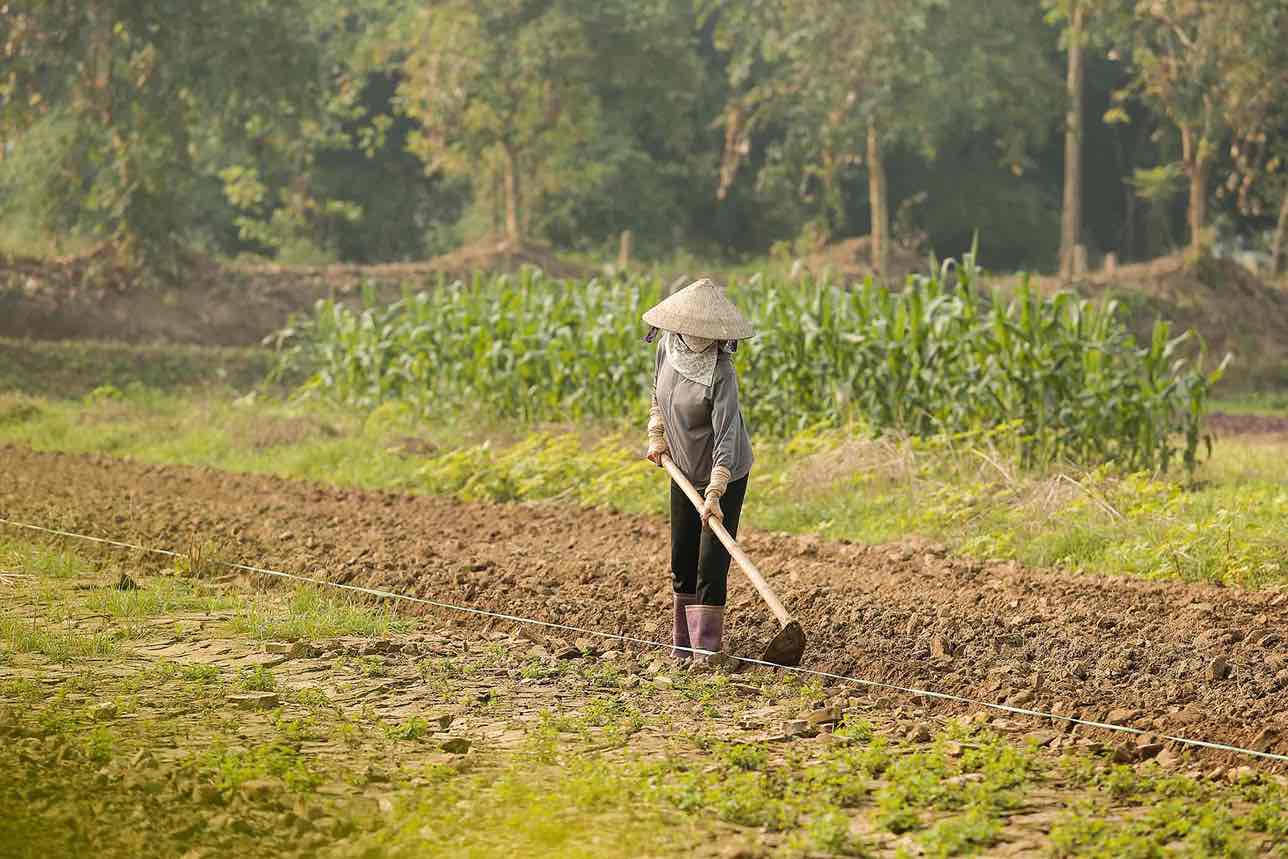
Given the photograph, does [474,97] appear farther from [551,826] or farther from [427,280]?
[551,826]

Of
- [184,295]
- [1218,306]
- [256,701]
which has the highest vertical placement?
[184,295]

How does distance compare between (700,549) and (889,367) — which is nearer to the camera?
(700,549)

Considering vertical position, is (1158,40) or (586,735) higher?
(1158,40)

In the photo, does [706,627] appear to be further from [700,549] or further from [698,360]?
[698,360]

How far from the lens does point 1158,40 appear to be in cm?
2977

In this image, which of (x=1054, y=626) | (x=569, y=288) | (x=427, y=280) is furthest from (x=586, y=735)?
(x=427, y=280)

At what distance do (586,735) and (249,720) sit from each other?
1164 millimetres

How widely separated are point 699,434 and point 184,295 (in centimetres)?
2142

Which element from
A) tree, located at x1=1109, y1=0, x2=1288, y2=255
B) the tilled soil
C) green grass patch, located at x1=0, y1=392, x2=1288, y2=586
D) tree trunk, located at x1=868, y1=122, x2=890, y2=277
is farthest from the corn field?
tree, located at x1=1109, y1=0, x2=1288, y2=255

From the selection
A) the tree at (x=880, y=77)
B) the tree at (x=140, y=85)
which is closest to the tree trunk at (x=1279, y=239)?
the tree at (x=880, y=77)

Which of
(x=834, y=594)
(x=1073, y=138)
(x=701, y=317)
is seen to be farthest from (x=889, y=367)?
(x=1073, y=138)

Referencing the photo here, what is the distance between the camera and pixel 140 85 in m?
24.4

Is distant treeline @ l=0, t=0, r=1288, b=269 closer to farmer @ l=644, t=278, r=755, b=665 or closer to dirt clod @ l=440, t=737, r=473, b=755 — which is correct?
farmer @ l=644, t=278, r=755, b=665

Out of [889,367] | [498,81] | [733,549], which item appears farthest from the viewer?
[498,81]
